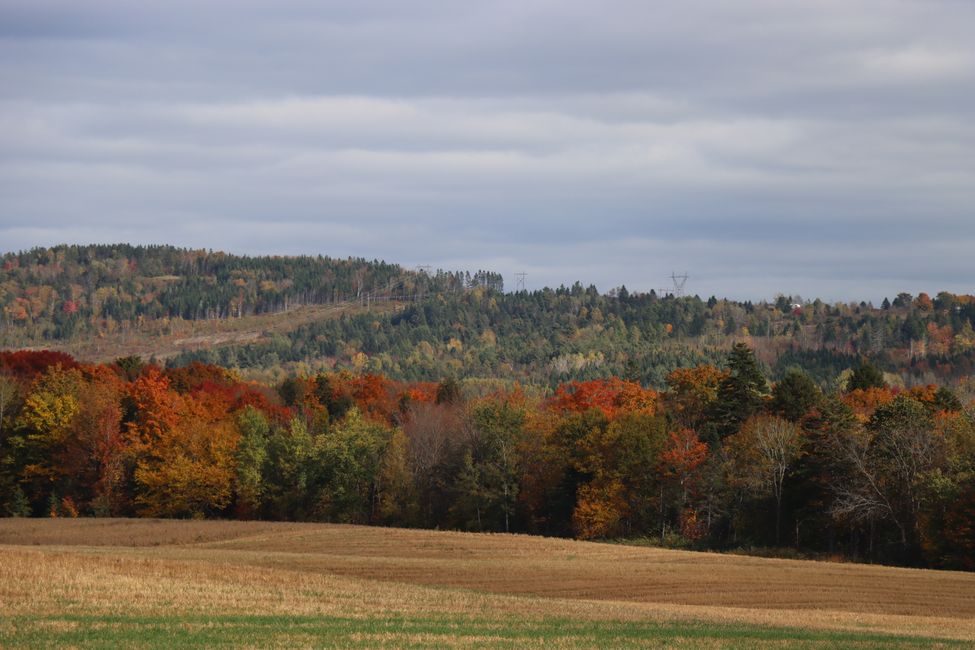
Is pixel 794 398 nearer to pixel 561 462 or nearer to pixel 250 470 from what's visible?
pixel 561 462

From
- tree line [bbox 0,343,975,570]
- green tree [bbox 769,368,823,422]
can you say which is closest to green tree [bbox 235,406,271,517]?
tree line [bbox 0,343,975,570]

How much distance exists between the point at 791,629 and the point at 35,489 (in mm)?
85963

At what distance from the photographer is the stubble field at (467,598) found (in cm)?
3170

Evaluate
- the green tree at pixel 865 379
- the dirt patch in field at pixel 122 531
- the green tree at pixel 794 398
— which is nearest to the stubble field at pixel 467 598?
the dirt patch in field at pixel 122 531

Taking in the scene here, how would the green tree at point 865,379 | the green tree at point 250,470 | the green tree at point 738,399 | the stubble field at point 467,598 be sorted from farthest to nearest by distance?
the green tree at point 865,379
the green tree at point 250,470
the green tree at point 738,399
the stubble field at point 467,598

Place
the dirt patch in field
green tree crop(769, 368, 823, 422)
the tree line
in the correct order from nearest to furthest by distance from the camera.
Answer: the tree line, the dirt patch in field, green tree crop(769, 368, 823, 422)

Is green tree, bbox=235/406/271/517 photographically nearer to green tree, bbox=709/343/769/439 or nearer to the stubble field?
the stubble field

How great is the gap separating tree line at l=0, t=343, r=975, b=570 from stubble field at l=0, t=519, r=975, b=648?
13.4 m

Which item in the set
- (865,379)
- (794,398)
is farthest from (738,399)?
(865,379)

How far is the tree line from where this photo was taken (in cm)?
7431

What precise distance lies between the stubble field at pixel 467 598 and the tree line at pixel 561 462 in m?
13.4

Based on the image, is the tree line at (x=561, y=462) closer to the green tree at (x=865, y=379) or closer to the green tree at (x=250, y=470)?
the green tree at (x=250, y=470)

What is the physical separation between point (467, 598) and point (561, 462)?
49.6 meters

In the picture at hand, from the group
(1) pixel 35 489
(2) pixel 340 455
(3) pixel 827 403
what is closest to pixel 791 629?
(3) pixel 827 403
